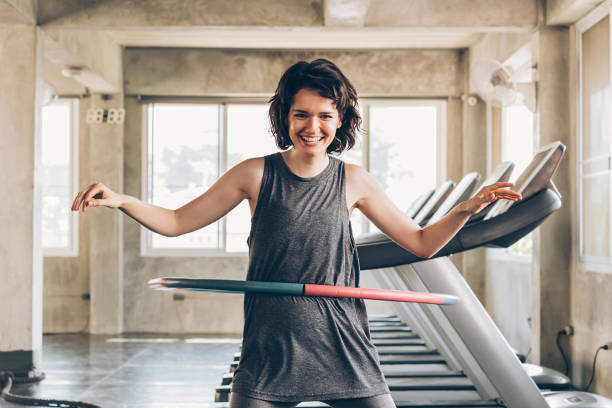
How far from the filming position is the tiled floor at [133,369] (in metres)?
4.00

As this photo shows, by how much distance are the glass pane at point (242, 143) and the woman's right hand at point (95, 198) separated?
568cm

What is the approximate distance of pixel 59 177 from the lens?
23.7ft

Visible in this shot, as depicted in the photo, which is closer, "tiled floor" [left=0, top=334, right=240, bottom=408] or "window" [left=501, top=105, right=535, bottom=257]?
"tiled floor" [left=0, top=334, right=240, bottom=408]

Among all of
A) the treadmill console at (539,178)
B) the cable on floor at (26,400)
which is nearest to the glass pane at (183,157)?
the cable on floor at (26,400)

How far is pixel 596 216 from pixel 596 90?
0.82 m

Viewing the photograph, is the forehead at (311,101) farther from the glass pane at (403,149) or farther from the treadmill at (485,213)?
the glass pane at (403,149)

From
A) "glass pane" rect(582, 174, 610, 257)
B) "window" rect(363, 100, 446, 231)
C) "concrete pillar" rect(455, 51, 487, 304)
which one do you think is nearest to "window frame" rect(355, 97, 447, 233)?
"window" rect(363, 100, 446, 231)

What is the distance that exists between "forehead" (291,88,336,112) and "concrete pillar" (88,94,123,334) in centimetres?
582

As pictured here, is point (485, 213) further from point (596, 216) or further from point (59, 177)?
point (59, 177)

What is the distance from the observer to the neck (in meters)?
→ 1.43

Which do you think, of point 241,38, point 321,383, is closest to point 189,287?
point 321,383

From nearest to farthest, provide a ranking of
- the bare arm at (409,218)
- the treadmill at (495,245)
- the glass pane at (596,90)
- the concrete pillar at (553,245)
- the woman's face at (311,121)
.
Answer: the woman's face at (311,121) → the bare arm at (409,218) → the treadmill at (495,245) → the glass pane at (596,90) → the concrete pillar at (553,245)

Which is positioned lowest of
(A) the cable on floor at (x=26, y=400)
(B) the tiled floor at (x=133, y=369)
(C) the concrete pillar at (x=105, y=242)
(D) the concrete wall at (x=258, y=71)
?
(B) the tiled floor at (x=133, y=369)

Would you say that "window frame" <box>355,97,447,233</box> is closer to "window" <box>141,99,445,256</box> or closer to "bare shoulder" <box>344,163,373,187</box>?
"window" <box>141,99,445,256</box>
